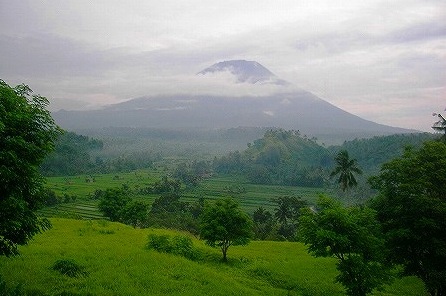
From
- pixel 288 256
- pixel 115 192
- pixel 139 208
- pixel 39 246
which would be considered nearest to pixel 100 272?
pixel 39 246

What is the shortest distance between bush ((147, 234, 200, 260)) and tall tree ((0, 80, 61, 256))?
11.7 metres

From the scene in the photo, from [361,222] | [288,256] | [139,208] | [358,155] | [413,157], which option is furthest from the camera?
[358,155]

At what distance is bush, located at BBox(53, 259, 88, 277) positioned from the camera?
56.7 feet

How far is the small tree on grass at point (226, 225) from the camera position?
26.4 m

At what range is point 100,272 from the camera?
17828 mm

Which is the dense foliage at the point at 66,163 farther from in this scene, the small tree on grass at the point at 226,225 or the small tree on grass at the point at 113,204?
the small tree on grass at the point at 226,225

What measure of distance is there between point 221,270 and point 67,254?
9982 mm

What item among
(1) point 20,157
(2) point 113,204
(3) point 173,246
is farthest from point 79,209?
(1) point 20,157

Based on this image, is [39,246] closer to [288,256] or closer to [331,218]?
[331,218]

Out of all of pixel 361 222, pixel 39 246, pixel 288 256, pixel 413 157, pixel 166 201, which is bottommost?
pixel 166 201

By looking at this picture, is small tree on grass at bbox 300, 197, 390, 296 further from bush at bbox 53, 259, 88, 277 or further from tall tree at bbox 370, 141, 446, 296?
bush at bbox 53, 259, 88, 277

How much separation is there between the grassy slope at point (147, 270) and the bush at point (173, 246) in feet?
3.46

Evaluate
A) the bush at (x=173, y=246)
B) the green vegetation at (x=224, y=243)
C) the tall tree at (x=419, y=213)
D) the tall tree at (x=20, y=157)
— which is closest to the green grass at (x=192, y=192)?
the bush at (x=173, y=246)

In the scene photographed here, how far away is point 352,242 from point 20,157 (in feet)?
52.6
